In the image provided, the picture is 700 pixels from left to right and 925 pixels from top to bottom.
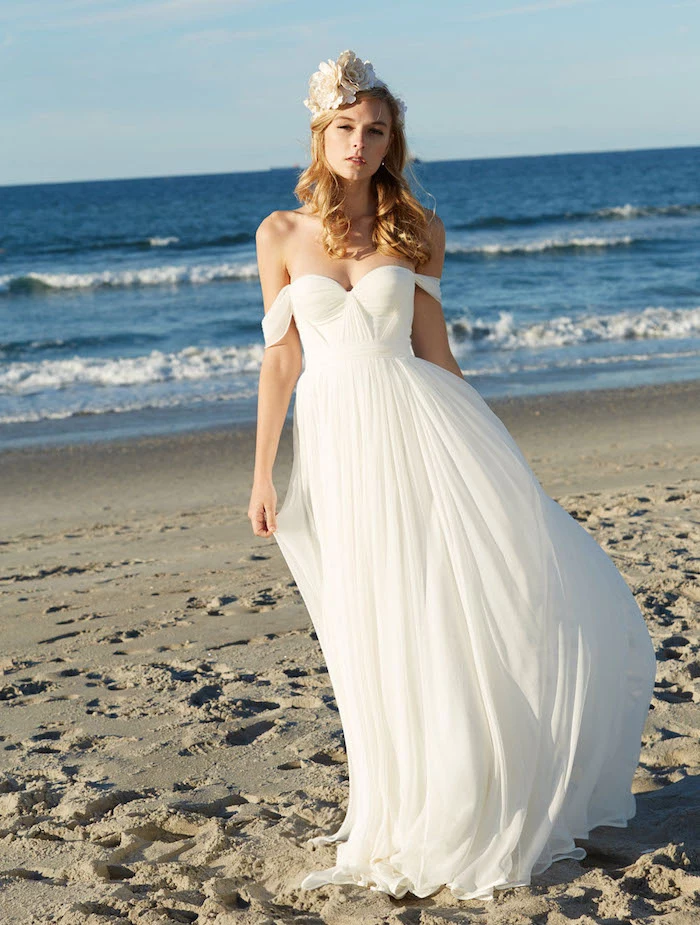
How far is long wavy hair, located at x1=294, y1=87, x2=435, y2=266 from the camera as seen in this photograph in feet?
9.27

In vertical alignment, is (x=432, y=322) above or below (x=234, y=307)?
above

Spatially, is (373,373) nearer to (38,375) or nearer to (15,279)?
(38,375)

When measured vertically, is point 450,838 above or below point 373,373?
below

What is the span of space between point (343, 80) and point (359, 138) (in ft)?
0.50

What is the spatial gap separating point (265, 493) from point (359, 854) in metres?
0.98

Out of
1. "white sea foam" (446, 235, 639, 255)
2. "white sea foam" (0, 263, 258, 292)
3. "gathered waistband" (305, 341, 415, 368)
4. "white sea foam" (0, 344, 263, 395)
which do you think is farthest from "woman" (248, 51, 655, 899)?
"white sea foam" (446, 235, 639, 255)

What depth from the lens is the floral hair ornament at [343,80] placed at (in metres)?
2.81

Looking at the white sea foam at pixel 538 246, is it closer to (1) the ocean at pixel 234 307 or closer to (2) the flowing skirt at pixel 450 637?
(1) the ocean at pixel 234 307

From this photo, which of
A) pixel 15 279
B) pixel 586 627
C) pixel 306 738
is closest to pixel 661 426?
pixel 306 738

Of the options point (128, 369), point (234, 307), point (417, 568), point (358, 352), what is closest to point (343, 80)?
point (358, 352)

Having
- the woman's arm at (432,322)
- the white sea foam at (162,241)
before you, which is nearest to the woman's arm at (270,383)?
the woman's arm at (432,322)

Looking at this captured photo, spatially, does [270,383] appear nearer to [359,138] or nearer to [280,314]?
[280,314]

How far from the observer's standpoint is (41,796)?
3494 mm

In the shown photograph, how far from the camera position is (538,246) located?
30.7 meters
